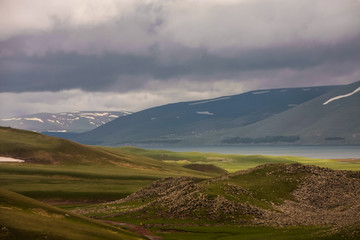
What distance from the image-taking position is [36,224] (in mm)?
45125

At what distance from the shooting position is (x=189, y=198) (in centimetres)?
8744

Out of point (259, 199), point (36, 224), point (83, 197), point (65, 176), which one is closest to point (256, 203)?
point (259, 199)

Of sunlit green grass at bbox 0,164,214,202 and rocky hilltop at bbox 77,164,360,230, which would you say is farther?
sunlit green grass at bbox 0,164,214,202

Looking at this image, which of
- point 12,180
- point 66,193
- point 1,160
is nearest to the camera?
point 66,193

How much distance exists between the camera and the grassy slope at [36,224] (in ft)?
134

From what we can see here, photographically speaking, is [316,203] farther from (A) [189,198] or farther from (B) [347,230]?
(B) [347,230]

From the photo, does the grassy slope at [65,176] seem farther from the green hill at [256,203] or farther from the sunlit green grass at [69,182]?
the green hill at [256,203]

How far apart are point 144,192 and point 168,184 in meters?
5.89

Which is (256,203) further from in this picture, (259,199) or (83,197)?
(83,197)

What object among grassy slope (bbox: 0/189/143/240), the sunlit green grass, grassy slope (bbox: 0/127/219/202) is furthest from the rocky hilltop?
grassy slope (bbox: 0/189/143/240)

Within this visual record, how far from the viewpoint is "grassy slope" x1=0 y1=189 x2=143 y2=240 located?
40938mm

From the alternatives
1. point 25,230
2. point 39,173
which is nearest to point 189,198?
point 25,230

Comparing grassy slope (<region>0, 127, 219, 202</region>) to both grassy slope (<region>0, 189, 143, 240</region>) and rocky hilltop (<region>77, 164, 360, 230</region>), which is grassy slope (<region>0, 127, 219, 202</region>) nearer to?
rocky hilltop (<region>77, 164, 360, 230</region>)

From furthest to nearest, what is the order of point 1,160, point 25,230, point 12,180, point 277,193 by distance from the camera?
point 1,160 → point 12,180 → point 277,193 → point 25,230
